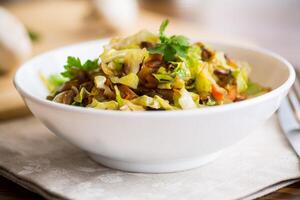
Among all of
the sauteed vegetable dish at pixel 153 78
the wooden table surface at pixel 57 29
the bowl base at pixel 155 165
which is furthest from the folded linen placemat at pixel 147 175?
the wooden table surface at pixel 57 29

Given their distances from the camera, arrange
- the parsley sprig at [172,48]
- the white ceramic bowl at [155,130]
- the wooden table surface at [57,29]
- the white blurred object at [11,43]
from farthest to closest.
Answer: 1. the white blurred object at [11,43]
2. the wooden table surface at [57,29]
3. the parsley sprig at [172,48]
4. the white ceramic bowl at [155,130]

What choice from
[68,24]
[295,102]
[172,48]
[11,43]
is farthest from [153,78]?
[68,24]

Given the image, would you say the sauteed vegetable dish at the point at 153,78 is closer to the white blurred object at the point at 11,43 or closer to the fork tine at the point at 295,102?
the fork tine at the point at 295,102

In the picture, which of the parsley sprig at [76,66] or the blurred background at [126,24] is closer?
the parsley sprig at [76,66]

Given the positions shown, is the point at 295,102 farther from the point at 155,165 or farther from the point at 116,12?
the point at 116,12

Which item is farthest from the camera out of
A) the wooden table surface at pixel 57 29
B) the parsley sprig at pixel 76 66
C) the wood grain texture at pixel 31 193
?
the wooden table surface at pixel 57 29

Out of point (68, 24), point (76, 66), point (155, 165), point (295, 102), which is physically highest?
point (76, 66)

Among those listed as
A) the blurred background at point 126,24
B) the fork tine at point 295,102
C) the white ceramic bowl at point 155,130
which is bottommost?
the blurred background at point 126,24

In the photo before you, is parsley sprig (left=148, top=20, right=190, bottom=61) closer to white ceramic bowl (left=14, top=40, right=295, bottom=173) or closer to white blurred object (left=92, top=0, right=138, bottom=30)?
white ceramic bowl (left=14, top=40, right=295, bottom=173)
